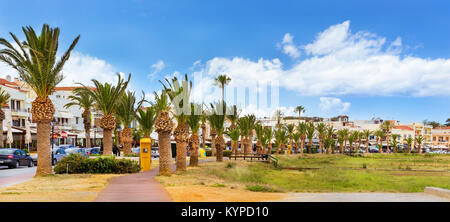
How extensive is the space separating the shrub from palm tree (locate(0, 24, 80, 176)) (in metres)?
0.95

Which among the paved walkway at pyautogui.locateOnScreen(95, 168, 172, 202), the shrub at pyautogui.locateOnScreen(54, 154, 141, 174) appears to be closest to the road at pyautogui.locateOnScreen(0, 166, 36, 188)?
the shrub at pyautogui.locateOnScreen(54, 154, 141, 174)

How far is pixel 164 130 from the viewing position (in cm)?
1939

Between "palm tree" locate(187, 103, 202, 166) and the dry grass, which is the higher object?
"palm tree" locate(187, 103, 202, 166)

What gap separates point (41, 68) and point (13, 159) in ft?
35.0

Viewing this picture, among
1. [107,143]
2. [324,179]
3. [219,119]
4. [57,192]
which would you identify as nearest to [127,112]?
[107,143]

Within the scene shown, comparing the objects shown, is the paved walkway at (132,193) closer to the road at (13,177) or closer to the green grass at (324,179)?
the green grass at (324,179)

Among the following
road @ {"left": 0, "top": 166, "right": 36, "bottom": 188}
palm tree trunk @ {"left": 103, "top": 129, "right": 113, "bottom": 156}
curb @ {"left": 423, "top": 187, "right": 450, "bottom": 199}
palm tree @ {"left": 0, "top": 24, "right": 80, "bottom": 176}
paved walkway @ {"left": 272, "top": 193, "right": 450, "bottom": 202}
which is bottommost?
road @ {"left": 0, "top": 166, "right": 36, "bottom": 188}

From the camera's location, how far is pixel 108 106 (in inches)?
1064

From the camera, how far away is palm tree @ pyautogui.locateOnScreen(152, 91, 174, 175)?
19172mm

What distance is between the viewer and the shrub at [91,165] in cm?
1891

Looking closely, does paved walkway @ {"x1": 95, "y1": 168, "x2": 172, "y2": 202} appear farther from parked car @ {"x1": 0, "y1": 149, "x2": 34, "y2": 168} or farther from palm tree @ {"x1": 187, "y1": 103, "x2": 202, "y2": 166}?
parked car @ {"x1": 0, "y1": 149, "x2": 34, "y2": 168}
